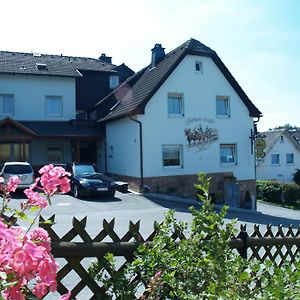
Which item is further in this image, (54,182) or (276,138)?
(276,138)

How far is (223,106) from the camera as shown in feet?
87.8

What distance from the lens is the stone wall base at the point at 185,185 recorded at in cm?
2359

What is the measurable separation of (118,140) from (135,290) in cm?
2377

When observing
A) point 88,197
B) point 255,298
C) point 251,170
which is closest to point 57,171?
point 255,298

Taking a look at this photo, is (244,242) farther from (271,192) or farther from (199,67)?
(271,192)

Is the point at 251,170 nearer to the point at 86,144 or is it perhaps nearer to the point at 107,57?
the point at 86,144

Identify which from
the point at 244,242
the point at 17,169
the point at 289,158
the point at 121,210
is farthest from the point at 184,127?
the point at 289,158

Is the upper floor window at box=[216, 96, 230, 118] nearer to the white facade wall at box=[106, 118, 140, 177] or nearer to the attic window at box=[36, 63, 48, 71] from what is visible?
the white facade wall at box=[106, 118, 140, 177]

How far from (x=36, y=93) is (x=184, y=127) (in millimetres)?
11886

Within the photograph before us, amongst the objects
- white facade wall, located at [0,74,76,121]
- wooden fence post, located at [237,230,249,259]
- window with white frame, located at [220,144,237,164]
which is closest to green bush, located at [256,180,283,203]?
window with white frame, located at [220,144,237,164]

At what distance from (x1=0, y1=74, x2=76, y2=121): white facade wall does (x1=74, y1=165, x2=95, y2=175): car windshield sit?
30.4 ft

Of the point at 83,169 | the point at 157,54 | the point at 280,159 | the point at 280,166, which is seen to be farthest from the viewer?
the point at 280,159

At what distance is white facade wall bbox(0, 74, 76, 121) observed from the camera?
95.9ft

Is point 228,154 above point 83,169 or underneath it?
above
